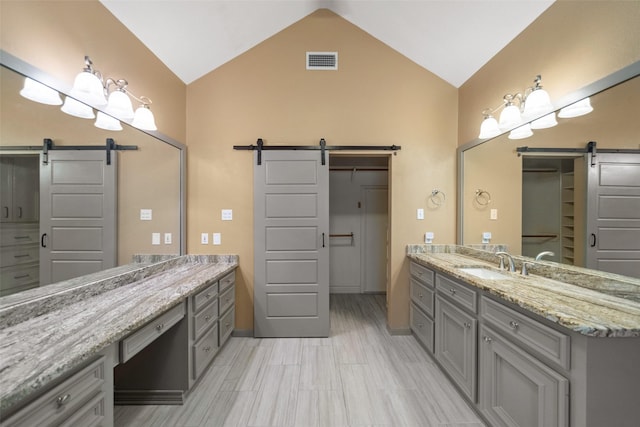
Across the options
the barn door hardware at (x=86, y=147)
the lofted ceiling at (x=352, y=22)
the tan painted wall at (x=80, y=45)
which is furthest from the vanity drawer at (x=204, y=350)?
the lofted ceiling at (x=352, y=22)

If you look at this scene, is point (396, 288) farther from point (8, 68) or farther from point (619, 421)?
point (8, 68)

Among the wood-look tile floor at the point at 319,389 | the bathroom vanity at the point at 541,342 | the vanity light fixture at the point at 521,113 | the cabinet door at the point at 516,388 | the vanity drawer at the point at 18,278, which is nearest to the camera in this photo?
the bathroom vanity at the point at 541,342

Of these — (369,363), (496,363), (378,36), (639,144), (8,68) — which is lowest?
(369,363)

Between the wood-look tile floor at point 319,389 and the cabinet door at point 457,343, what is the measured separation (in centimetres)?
15

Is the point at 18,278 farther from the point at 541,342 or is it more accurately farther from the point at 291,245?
the point at 541,342

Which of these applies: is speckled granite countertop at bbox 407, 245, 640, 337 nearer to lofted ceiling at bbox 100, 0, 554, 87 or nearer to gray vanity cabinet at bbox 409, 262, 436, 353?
gray vanity cabinet at bbox 409, 262, 436, 353

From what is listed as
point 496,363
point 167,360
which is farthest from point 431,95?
point 167,360

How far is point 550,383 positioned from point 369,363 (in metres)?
1.47

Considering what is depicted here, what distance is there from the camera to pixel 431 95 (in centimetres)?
296

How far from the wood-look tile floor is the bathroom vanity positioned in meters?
0.25

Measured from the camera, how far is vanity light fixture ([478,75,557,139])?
1.84 metres

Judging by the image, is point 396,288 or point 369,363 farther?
point 396,288

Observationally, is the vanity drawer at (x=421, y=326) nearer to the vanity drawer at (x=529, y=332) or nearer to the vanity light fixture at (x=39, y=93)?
the vanity drawer at (x=529, y=332)

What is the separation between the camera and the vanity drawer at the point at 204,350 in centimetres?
196
